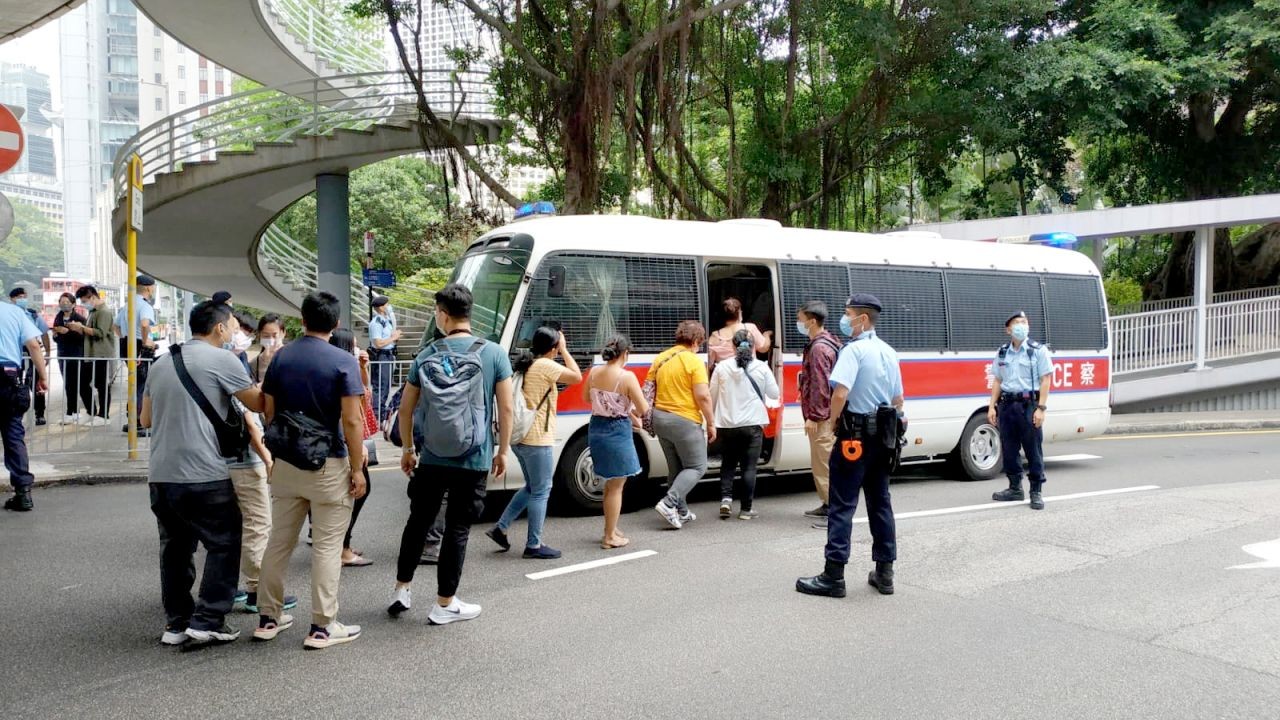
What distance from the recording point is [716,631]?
517cm

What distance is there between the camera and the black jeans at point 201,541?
191 inches

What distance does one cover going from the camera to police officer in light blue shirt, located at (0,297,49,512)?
7.92m

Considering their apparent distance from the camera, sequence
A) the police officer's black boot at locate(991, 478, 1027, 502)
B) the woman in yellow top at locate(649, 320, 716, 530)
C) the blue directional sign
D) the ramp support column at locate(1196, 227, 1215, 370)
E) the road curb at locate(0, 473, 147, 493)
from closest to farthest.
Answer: the woman in yellow top at locate(649, 320, 716, 530) → the police officer's black boot at locate(991, 478, 1027, 502) → the road curb at locate(0, 473, 147, 493) → the ramp support column at locate(1196, 227, 1215, 370) → the blue directional sign

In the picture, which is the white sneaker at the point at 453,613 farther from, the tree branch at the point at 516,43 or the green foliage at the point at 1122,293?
the green foliage at the point at 1122,293

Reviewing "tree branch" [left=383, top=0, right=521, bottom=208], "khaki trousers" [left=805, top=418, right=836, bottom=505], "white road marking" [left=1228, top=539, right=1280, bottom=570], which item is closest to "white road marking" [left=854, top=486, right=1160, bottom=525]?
"khaki trousers" [left=805, top=418, right=836, bottom=505]

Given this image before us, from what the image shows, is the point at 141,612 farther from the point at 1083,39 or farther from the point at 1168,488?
the point at 1083,39

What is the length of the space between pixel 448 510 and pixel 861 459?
244 cm

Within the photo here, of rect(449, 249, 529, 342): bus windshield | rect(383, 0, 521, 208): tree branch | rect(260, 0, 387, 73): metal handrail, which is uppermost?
rect(260, 0, 387, 73): metal handrail

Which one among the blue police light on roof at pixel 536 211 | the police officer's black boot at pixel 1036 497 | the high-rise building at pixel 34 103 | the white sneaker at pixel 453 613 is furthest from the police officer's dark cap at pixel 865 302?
Answer: the high-rise building at pixel 34 103

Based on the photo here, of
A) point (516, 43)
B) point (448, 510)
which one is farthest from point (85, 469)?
point (516, 43)

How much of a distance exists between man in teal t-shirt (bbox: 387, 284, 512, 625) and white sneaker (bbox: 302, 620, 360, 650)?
0.37 metres

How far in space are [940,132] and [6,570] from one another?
57.1 feet

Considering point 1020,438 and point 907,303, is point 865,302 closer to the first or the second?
point 1020,438

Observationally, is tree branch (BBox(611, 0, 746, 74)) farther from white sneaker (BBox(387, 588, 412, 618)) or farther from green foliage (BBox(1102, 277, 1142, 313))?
green foliage (BBox(1102, 277, 1142, 313))
